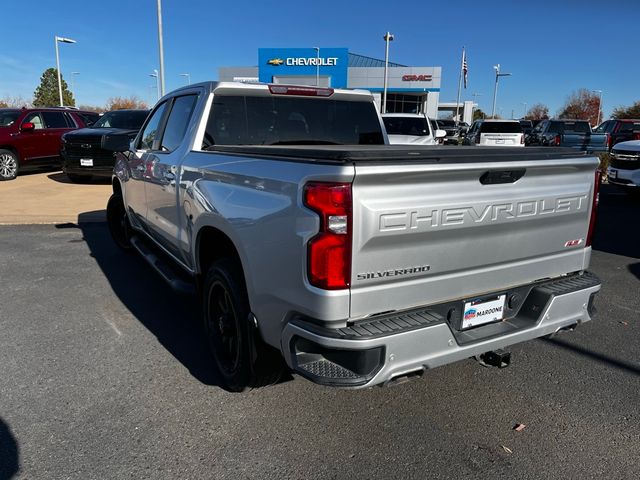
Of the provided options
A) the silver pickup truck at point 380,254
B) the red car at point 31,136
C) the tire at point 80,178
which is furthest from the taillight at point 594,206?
the red car at point 31,136

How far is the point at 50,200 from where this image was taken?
433 inches

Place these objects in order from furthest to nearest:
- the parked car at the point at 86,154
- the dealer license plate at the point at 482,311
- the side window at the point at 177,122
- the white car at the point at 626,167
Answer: the parked car at the point at 86,154 → the white car at the point at 626,167 → the side window at the point at 177,122 → the dealer license plate at the point at 482,311

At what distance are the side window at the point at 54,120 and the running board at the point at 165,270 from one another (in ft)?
37.0

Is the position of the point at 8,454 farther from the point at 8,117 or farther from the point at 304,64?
the point at 304,64

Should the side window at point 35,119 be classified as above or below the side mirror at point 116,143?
above

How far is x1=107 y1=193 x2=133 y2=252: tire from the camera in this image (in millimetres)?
6688

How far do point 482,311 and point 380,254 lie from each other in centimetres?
85

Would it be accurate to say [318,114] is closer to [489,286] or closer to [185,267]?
[185,267]

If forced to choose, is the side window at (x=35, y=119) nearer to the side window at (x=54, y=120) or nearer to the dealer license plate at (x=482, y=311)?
the side window at (x=54, y=120)

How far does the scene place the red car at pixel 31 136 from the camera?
1398 cm

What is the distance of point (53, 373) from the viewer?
3.58 m

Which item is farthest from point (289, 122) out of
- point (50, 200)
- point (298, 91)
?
point (50, 200)

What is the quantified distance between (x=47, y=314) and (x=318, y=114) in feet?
10.3

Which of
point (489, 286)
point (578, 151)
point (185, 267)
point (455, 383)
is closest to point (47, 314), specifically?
point (185, 267)
